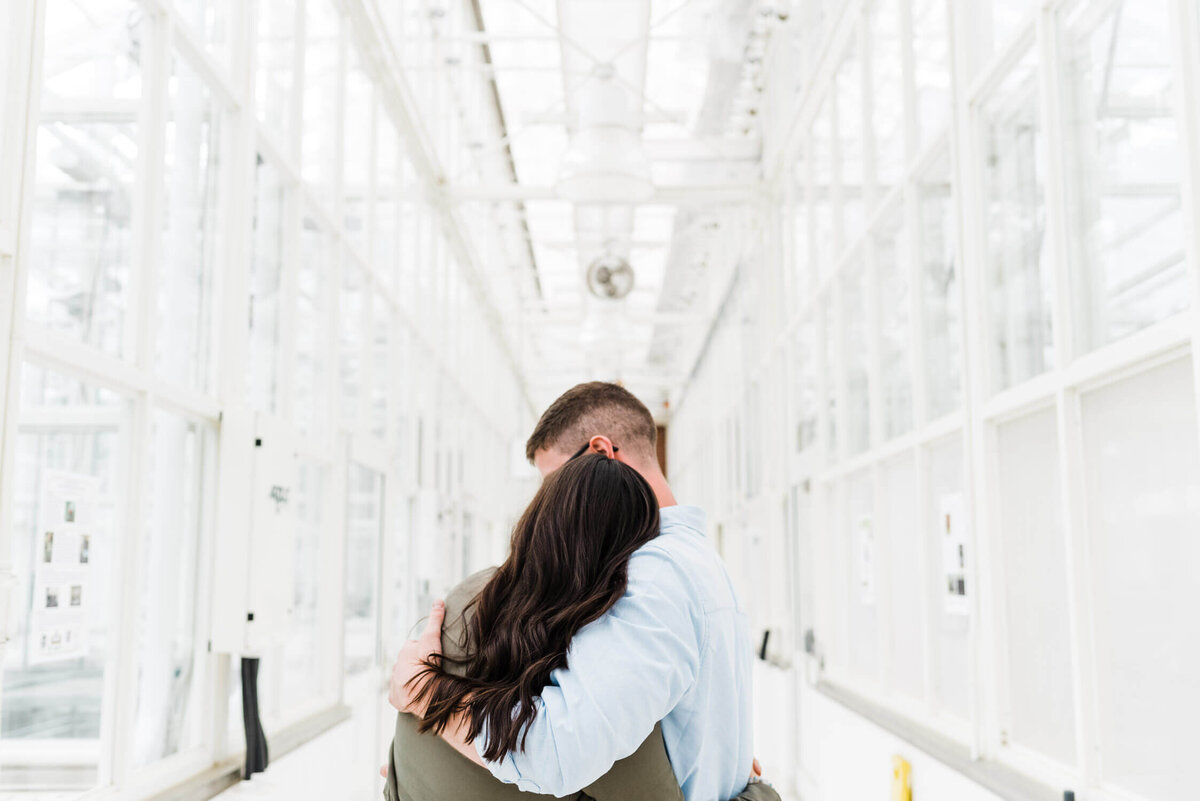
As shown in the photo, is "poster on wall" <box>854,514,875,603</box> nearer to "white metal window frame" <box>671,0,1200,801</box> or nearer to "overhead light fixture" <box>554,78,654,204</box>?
"white metal window frame" <box>671,0,1200,801</box>

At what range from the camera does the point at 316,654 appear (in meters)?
4.34

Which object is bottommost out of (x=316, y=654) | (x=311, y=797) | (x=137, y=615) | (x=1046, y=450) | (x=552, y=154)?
(x=311, y=797)

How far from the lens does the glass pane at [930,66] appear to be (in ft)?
11.4

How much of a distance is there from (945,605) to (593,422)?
2209 millimetres

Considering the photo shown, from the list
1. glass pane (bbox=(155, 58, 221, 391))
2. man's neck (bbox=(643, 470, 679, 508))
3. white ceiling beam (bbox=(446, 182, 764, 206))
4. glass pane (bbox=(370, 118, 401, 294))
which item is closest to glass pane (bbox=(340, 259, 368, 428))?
glass pane (bbox=(370, 118, 401, 294))

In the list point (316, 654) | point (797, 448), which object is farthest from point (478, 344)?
point (316, 654)

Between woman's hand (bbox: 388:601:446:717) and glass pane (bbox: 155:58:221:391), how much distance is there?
1.53 meters

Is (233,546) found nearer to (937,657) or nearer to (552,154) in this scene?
(937,657)

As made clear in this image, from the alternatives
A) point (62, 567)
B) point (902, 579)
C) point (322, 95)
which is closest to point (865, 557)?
point (902, 579)

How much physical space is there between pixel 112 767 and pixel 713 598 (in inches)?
64.2

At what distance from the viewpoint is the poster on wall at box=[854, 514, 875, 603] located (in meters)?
4.58

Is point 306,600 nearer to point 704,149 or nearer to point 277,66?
point 277,66

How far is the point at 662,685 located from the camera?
125cm

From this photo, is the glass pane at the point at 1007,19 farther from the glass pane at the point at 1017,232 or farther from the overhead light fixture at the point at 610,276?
the overhead light fixture at the point at 610,276
